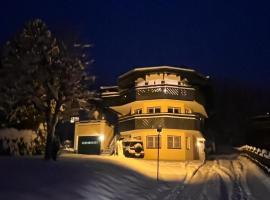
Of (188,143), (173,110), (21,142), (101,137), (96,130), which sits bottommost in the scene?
(21,142)

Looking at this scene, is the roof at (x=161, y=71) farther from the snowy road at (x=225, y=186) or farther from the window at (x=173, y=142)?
the snowy road at (x=225, y=186)

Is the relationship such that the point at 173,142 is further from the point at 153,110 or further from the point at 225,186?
the point at 225,186

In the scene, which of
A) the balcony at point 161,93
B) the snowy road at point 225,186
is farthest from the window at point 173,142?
the snowy road at point 225,186

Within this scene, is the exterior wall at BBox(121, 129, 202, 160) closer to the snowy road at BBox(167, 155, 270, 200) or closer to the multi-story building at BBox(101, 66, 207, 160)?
the multi-story building at BBox(101, 66, 207, 160)

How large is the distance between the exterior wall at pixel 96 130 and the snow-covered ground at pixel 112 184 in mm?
26380

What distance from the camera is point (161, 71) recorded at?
171ft

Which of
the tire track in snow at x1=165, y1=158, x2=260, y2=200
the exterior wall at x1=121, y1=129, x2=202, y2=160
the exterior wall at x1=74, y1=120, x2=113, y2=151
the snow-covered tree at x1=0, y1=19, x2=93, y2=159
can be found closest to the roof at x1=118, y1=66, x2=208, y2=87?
the exterior wall at x1=74, y1=120, x2=113, y2=151

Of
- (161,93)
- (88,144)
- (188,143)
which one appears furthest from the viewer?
(88,144)

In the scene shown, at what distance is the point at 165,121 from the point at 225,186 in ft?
80.3

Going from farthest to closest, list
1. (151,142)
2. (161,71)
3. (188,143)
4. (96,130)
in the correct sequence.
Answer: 1. (96,130)
2. (161,71)
3. (188,143)
4. (151,142)

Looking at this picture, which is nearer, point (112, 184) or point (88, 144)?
point (112, 184)

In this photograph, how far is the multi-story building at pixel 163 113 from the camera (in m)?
47.1

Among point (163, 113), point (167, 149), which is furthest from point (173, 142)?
point (163, 113)

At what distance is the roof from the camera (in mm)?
51875
